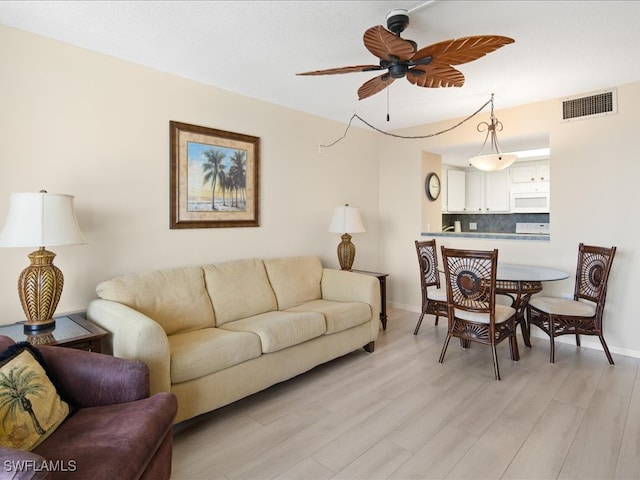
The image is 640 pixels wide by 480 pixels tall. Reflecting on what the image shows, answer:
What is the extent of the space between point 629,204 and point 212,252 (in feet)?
12.6

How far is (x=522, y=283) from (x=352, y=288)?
1483mm

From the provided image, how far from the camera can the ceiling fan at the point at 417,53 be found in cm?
180

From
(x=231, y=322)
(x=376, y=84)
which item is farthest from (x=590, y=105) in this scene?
(x=231, y=322)

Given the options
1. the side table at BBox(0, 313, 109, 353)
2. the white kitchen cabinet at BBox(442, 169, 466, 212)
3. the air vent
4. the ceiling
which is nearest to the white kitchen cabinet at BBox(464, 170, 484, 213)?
the white kitchen cabinet at BBox(442, 169, 466, 212)

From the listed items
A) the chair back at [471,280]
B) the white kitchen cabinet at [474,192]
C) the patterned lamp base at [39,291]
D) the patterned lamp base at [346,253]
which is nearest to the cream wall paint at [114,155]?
the patterned lamp base at [39,291]

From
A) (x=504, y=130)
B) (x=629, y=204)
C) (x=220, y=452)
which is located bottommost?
(x=220, y=452)

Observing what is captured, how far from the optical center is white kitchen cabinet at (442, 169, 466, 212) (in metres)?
6.35

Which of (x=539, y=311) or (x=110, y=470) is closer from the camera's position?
(x=110, y=470)

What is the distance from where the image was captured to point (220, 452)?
199 centimetres

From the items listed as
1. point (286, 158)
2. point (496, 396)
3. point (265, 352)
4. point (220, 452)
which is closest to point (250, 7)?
point (286, 158)

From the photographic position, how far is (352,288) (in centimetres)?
352

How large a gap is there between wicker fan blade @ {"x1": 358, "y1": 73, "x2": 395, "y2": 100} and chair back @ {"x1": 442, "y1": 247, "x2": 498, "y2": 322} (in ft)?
4.43

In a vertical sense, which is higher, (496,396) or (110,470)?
(110,470)

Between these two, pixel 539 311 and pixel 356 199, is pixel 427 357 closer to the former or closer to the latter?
pixel 539 311
